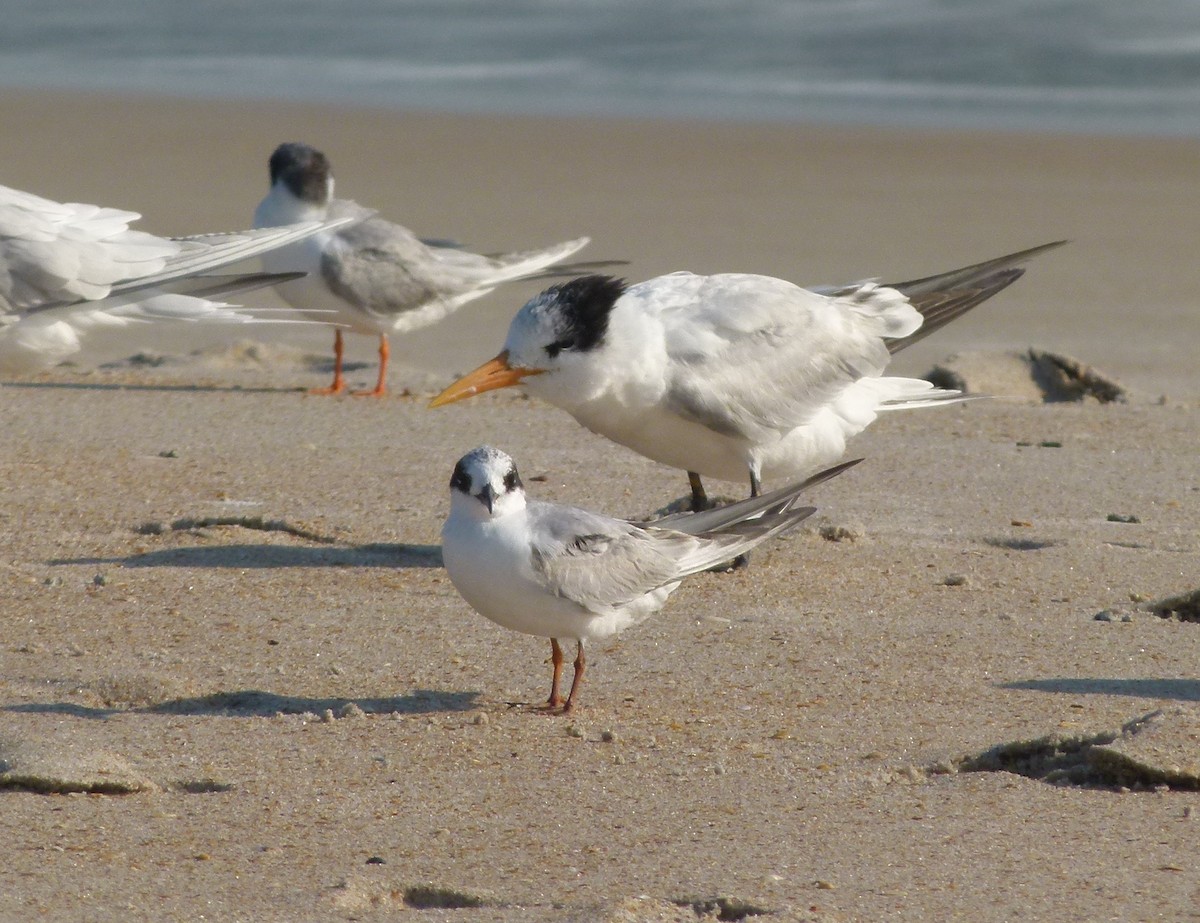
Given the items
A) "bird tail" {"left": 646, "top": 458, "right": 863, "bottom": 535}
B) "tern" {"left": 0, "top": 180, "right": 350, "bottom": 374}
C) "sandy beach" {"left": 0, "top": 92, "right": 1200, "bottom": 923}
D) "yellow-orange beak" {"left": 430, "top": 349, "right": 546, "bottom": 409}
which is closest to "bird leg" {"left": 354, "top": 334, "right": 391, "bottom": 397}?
"sandy beach" {"left": 0, "top": 92, "right": 1200, "bottom": 923}

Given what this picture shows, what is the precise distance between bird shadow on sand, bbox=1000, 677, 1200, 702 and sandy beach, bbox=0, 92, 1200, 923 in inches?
0.5

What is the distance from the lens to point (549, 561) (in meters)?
3.48

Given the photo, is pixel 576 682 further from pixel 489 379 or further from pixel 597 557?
pixel 489 379

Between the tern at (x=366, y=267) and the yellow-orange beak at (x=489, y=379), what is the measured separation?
2664 millimetres

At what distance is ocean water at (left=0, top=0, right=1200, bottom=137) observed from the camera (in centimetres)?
1642

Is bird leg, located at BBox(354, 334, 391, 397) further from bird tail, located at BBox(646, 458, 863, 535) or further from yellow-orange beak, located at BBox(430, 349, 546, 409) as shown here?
bird tail, located at BBox(646, 458, 863, 535)

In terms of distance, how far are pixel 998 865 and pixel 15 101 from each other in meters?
14.9

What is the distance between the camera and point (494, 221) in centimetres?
1126

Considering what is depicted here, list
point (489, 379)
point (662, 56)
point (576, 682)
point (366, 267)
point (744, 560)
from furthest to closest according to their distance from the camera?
point (662, 56) → point (366, 267) → point (744, 560) → point (489, 379) → point (576, 682)

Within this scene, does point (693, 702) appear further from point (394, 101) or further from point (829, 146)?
point (394, 101)

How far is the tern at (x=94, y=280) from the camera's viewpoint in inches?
210

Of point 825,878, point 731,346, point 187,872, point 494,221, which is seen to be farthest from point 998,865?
point 494,221

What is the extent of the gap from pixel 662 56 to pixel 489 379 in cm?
1548

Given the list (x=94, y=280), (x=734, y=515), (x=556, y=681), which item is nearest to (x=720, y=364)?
(x=734, y=515)
